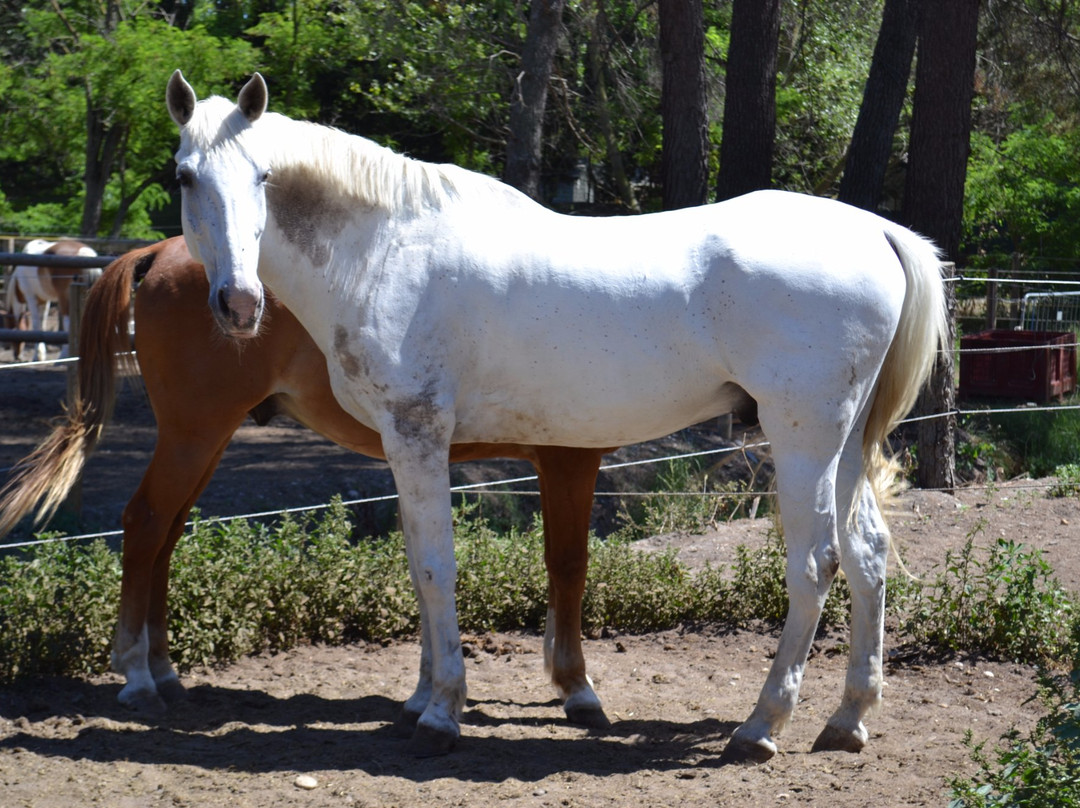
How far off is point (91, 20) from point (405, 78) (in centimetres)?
832

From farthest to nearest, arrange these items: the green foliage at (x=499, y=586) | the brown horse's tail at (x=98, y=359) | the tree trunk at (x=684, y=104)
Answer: the tree trunk at (x=684, y=104) → the green foliage at (x=499, y=586) → the brown horse's tail at (x=98, y=359)

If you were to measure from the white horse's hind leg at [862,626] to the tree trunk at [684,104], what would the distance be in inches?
229

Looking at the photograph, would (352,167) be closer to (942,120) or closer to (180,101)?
(180,101)

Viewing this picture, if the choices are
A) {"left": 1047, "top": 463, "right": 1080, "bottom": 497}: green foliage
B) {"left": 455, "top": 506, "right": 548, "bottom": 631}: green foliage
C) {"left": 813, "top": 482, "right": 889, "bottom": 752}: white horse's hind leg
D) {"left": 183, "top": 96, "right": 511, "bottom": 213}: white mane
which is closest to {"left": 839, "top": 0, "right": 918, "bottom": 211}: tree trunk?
{"left": 1047, "top": 463, "right": 1080, "bottom": 497}: green foliage

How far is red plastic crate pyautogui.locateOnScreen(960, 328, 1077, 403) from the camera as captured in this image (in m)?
10.3

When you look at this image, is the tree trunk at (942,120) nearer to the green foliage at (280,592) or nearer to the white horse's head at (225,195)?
the green foliage at (280,592)

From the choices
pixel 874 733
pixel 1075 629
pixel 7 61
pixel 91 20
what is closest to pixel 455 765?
pixel 874 733

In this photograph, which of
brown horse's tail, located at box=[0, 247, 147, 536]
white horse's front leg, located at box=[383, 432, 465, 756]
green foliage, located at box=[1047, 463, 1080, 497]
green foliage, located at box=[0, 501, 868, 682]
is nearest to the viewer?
white horse's front leg, located at box=[383, 432, 465, 756]

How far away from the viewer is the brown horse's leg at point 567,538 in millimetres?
4328

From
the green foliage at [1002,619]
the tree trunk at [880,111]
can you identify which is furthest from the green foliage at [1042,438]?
the green foliage at [1002,619]

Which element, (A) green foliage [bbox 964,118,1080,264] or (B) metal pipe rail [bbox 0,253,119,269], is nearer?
(B) metal pipe rail [bbox 0,253,119,269]

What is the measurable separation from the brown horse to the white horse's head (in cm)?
78

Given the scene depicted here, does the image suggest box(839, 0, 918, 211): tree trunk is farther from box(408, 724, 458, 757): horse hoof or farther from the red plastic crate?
box(408, 724, 458, 757): horse hoof

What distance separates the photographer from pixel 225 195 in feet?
11.2
